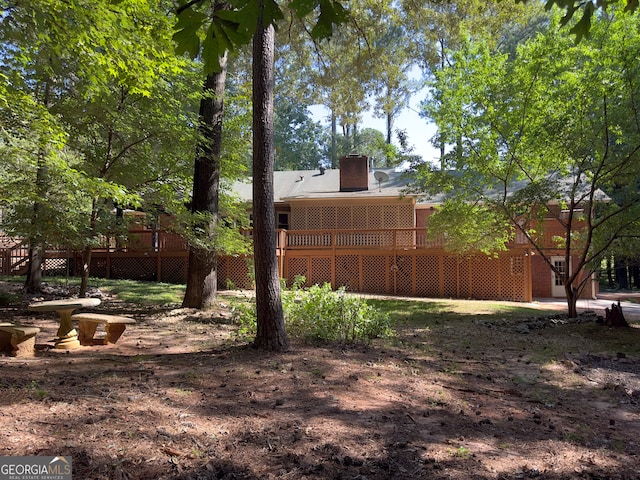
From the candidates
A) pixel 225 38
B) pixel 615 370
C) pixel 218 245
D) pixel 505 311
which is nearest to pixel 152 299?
pixel 218 245

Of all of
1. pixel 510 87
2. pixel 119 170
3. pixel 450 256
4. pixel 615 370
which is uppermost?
pixel 510 87

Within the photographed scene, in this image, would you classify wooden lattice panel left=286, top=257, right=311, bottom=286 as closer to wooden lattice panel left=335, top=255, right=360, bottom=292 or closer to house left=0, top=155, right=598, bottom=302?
house left=0, top=155, right=598, bottom=302

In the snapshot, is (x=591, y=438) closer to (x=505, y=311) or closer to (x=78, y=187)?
(x=78, y=187)

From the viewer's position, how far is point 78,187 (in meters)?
6.53

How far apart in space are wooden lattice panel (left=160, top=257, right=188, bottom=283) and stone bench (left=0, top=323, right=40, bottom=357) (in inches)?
498

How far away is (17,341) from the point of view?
16.8 feet

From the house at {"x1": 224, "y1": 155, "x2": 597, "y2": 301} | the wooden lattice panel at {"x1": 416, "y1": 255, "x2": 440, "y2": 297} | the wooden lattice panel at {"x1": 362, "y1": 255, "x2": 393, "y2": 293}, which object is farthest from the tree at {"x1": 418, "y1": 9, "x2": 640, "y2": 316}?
the wooden lattice panel at {"x1": 362, "y1": 255, "x2": 393, "y2": 293}

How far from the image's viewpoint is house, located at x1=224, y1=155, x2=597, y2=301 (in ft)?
51.9

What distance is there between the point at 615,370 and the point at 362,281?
11388 millimetres

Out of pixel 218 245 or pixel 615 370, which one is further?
pixel 218 245

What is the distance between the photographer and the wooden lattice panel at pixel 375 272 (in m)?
17.0

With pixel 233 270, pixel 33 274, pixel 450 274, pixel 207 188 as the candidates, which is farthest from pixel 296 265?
pixel 33 274

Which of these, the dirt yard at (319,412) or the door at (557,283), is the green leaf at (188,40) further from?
the door at (557,283)

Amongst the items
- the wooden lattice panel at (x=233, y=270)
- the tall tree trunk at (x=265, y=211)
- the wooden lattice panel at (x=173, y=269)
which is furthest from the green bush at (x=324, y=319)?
the wooden lattice panel at (x=173, y=269)
